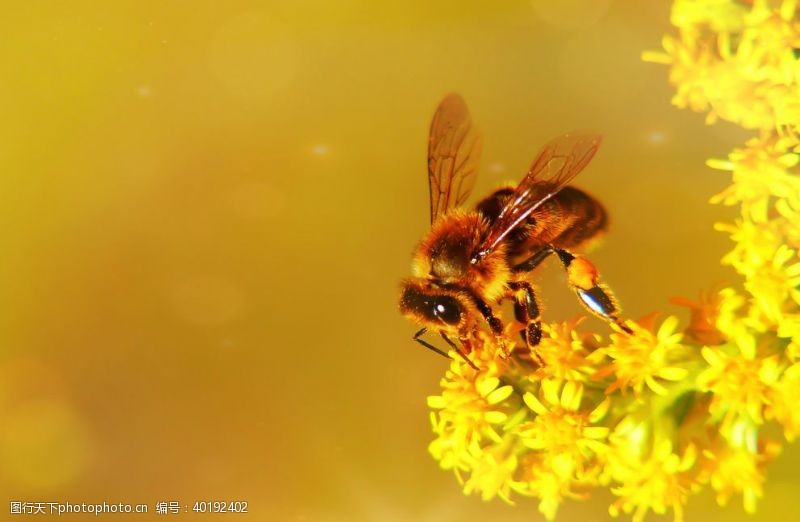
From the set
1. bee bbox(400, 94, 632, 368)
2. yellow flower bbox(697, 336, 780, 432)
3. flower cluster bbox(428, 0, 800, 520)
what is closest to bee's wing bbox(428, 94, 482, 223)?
bee bbox(400, 94, 632, 368)

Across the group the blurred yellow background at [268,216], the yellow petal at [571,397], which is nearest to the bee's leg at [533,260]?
the yellow petal at [571,397]

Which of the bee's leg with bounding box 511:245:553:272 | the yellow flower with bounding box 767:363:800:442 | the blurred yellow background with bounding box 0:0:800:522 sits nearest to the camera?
the yellow flower with bounding box 767:363:800:442

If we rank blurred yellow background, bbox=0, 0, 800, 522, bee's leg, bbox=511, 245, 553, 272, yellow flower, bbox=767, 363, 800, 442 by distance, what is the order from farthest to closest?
blurred yellow background, bbox=0, 0, 800, 522, bee's leg, bbox=511, 245, 553, 272, yellow flower, bbox=767, 363, 800, 442

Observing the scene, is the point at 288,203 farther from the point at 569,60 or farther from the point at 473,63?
the point at 569,60

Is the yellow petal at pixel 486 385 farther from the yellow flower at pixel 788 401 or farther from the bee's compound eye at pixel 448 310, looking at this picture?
the yellow flower at pixel 788 401

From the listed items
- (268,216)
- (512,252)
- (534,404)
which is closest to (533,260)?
(512,252)

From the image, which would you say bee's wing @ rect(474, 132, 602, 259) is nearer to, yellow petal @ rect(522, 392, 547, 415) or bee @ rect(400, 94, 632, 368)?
bee @ rect(400, 94, 632, 368)
